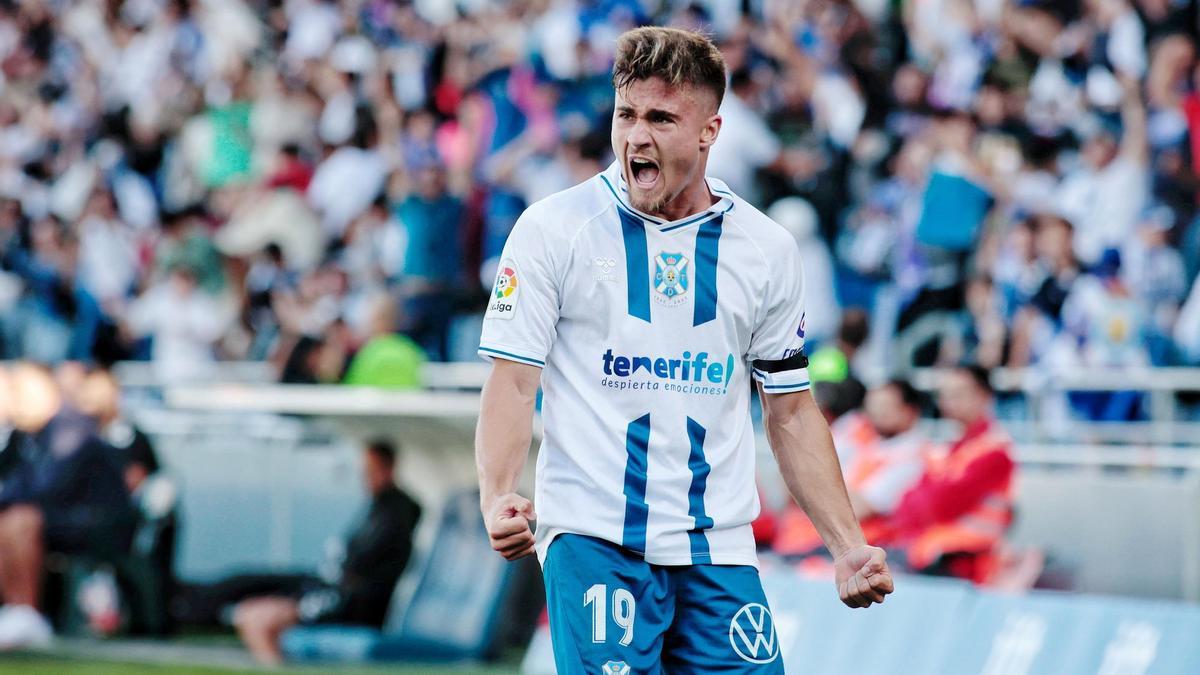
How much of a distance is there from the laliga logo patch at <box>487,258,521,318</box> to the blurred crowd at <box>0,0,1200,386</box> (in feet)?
23.7

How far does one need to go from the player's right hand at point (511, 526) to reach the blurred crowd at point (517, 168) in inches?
298

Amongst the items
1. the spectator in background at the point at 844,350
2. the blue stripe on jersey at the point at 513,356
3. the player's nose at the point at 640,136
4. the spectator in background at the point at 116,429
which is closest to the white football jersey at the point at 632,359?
the blue stripe on jersey at the point at 513,356

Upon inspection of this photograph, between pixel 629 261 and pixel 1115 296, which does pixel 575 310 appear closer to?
pixel 629 261

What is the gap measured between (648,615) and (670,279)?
89 centimetres

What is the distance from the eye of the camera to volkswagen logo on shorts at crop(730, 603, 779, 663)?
202 inches

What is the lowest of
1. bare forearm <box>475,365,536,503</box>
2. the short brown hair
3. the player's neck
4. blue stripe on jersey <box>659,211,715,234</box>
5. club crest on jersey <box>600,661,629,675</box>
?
club crest on jersey <box>600,661,629,675</box>

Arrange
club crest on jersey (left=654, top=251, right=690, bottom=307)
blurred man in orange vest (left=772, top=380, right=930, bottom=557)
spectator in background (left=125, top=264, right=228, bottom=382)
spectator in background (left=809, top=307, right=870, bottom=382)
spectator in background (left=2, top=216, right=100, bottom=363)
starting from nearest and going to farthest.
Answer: club crest on jersey (left=654, top=251, right=690, bottom=307), blurred man in orange vest (left=772, top=380, right=930, bottom=557), spectator in background (left=809, top=307, right=870, bottom=382), spectator in background (left=125, top=264, right=228, bottom=382), spectator in background (left=2, top=216, right=100, bottom=363)

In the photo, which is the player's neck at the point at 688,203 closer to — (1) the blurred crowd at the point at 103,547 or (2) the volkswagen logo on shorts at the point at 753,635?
(2) the volkswagen logo on shorts at the point at 753,635

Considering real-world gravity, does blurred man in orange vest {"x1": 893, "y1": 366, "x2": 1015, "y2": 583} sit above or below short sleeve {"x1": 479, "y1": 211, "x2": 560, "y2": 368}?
below

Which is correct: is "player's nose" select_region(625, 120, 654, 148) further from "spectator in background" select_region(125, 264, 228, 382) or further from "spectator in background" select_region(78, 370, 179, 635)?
"spectator in background" select_region(125, 264, 228, 382)

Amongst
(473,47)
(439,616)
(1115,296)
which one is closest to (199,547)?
(439,616)

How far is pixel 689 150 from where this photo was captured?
5.14 meters

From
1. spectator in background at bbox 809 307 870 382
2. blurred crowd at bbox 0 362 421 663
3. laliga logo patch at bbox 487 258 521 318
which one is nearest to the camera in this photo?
laliga logo patch at bbox 487 258 521 318

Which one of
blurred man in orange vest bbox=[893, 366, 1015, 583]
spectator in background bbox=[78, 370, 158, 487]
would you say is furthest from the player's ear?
spectator in background bbox=[78, 370, 158, 487]
